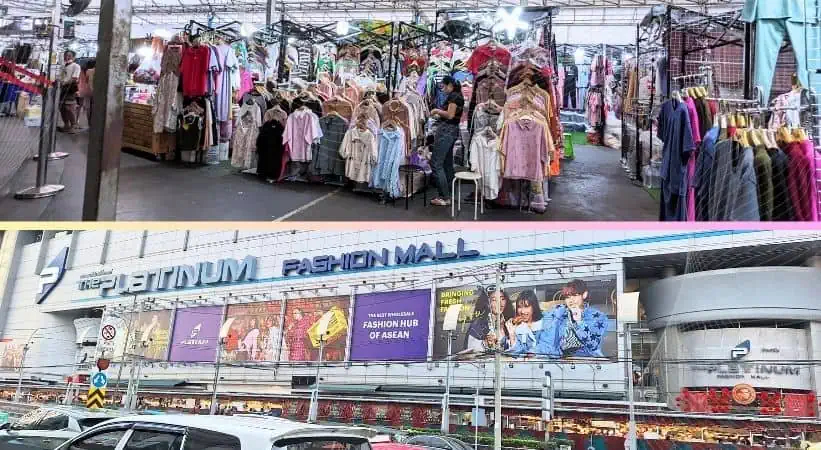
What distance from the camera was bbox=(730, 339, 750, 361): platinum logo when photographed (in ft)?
18.0

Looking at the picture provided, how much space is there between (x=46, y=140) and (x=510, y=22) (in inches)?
130

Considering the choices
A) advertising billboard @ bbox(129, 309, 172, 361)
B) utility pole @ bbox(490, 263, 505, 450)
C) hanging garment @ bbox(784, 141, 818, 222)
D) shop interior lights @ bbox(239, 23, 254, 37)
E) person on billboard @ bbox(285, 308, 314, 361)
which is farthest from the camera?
advertising billboard @ bbox(129, 309, 172, 361)

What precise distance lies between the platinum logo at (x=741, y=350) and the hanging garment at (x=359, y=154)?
3518 millimetres

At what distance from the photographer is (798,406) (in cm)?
533


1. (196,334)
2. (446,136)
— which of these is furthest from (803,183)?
(196,334)

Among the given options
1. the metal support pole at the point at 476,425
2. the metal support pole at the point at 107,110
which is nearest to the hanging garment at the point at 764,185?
the metal support pole at the point at 476,425

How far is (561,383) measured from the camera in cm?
603

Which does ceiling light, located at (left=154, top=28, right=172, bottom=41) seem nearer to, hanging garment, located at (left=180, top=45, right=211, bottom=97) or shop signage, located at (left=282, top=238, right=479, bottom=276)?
hanging garment, located at (left=180, top=45, right=211, bottom=97)

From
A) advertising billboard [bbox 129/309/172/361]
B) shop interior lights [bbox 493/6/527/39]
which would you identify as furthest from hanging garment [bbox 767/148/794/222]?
advertising billboard [bbox 129/309/172/361]

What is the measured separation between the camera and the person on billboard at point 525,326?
5.93 metres

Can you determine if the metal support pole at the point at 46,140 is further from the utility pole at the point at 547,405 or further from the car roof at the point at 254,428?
the utility pole at the point at 547,405

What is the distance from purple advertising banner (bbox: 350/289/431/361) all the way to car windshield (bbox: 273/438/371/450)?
3.11 meters

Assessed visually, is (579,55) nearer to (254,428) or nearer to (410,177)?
(410,177)

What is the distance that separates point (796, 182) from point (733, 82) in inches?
31.5
